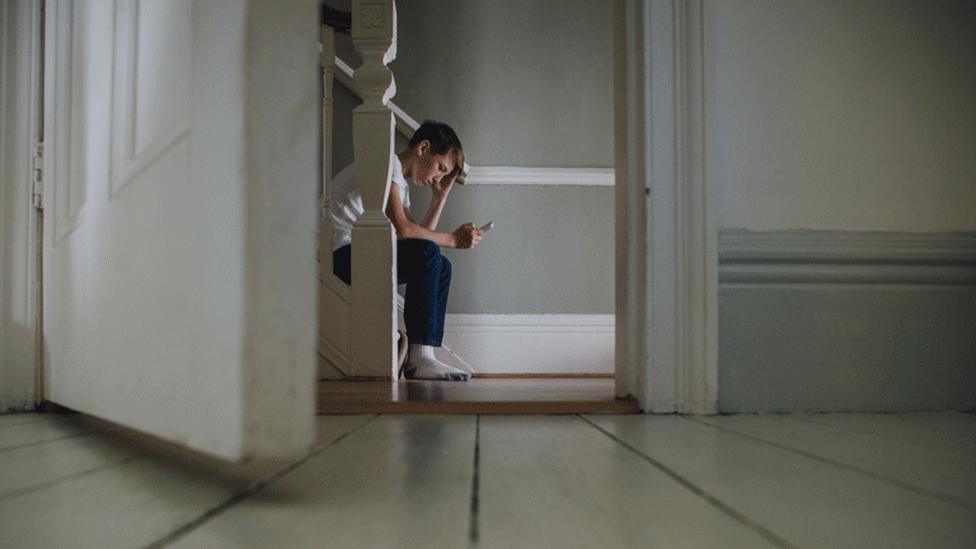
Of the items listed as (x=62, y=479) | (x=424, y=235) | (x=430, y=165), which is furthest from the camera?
(x=430, y=165)

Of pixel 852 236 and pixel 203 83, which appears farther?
pixel 852 236

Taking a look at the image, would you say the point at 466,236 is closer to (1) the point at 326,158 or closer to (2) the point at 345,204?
(2) the point at 345,204

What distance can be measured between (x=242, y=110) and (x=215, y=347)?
0.16m

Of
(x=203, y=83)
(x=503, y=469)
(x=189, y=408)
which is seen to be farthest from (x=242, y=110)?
(x=503, y=469)

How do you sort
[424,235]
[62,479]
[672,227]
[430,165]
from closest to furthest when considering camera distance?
1. [62,479]
2. [672,227]
3. [424,235]
4. [430,165]

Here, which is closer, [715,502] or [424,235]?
[715,502]

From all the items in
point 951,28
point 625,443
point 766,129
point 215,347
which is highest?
point 951,28

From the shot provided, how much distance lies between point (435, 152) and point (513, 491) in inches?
75.9

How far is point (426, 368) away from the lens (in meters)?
2.10

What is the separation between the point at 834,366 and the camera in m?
1.08

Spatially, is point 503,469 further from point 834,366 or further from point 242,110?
point 834,366

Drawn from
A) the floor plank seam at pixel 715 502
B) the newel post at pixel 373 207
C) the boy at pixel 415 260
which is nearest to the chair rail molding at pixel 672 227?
the floor plank seam at pixel 715 502

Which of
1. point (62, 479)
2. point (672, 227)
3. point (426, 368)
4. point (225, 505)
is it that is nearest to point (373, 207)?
point (426, 368)

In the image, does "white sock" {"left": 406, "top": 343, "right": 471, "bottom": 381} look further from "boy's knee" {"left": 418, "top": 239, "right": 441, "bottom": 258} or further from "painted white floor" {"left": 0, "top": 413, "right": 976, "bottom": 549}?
"painted white floor" {"left": 0, "top": 413, "right": 976, "bottom": 549}
